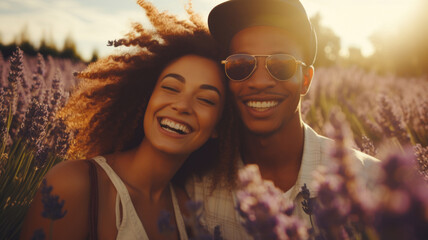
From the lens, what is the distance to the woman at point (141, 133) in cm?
164

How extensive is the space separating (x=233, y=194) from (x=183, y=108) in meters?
0.78

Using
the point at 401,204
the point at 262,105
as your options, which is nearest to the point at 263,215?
the point at 401,204

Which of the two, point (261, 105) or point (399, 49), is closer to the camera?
point (261, 105)

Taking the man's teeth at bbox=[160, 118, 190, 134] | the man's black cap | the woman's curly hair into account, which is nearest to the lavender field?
the woman's curly hair

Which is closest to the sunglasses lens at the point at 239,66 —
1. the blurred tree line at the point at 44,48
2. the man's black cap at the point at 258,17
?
the man's black cap at the point at 258,17

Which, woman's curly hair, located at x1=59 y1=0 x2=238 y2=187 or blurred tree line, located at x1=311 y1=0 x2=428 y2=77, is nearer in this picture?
woman's curly hair, located at x1=59 y1=0 x2=238 y2=187

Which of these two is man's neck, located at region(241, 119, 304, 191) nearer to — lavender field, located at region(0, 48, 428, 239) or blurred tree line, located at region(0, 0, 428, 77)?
lavender field, located at region(0, 48, 428, 239)

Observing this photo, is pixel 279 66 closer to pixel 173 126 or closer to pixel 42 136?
pixel 173 126

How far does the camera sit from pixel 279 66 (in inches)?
88.3

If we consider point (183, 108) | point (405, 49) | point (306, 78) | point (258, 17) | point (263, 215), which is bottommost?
point (263, 215)

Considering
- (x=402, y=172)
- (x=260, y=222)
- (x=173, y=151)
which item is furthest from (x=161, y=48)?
(x=402, y=172)

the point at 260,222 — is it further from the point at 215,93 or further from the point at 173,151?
the point at 215,93

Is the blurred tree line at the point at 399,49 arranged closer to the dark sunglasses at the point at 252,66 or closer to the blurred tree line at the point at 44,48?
the blurred tree line at the point at 44,48

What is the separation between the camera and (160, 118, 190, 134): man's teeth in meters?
1.94
